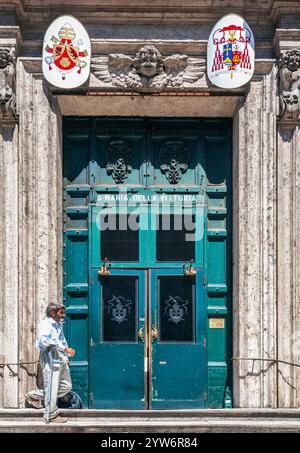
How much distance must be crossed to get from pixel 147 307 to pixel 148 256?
2.20 ft

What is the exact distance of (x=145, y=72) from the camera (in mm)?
10688

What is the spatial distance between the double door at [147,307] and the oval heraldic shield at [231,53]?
64.8 inches

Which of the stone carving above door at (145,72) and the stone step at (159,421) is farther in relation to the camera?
the stone carving above door at (145,72)

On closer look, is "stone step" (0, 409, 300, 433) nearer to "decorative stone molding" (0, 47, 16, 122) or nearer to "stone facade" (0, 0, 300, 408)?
"stone facade" (0, 0, 300, 408)

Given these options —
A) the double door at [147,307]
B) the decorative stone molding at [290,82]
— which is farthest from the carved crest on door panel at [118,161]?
the decorative stone molding at [290,82]

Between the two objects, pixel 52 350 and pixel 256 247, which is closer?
pixel 52 350

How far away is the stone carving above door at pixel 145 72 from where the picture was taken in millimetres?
10695

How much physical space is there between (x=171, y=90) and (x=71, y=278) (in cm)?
278

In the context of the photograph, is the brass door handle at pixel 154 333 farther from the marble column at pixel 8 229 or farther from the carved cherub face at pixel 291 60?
the carved cherub face at pixel 291 60

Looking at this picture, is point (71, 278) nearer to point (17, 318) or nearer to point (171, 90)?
point (17, 318)

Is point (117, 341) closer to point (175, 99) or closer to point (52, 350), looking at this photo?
point (52, 350)

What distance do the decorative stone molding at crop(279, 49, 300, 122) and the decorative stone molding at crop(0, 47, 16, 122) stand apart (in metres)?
3.35

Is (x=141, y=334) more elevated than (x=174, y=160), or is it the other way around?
(x=174, y=160)

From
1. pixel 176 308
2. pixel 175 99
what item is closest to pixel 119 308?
pixel 176 308
